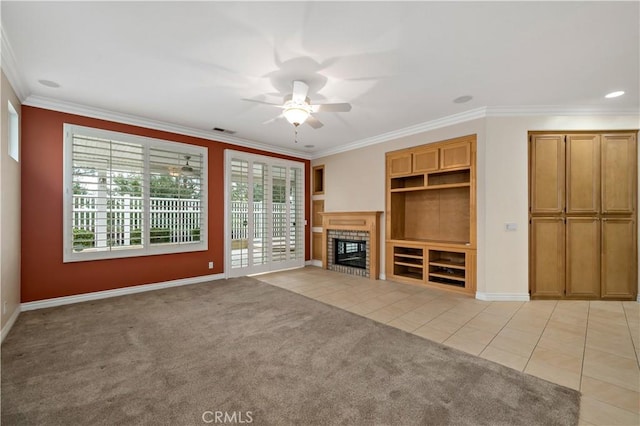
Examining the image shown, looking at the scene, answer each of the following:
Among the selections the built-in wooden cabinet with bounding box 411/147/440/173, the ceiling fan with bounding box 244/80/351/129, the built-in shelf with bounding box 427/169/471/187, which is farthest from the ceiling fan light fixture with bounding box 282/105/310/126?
the built-in shelf with bounding box 427/169/471/187

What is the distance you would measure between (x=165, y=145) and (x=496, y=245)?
5.64 m

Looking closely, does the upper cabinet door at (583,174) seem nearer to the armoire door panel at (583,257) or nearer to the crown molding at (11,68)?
the armoire door panel at (583,257)

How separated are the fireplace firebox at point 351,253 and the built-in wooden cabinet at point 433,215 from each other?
667 millimetres

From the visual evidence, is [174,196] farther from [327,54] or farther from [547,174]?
[547,174]

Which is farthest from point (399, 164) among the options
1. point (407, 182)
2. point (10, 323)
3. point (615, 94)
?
point (10, 323)

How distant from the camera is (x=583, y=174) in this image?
418 cm

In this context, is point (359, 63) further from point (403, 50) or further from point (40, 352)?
point (40, 352)

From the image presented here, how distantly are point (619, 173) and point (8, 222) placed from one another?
310 inches

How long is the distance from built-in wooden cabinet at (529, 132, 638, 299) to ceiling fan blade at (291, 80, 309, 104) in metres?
3.57

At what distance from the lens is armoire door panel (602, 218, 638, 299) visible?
13.4ft

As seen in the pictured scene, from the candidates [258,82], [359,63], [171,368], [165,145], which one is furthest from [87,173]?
[359,63]

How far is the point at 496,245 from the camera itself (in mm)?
4227

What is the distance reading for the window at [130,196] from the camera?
13.3 feet

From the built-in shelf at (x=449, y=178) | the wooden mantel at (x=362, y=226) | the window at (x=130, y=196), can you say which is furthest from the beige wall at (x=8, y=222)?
the built-in shelf at (x=449, y=178)
